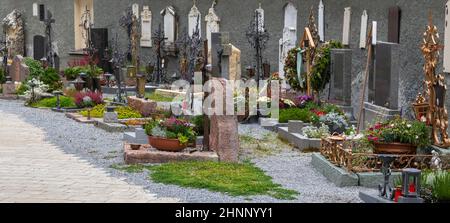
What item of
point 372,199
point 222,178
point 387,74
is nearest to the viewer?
point 372,199

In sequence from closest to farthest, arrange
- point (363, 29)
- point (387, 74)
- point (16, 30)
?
point (387, 74) → point (363, 29) → point (16, 30)

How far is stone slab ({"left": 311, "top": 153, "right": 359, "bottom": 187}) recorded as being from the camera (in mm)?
10828

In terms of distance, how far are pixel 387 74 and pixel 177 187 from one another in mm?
6450

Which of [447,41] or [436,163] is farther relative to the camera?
[447,41]

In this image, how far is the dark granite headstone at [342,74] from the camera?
17938 millimetres

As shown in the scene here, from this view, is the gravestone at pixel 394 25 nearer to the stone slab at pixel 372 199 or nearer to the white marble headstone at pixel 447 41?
the white marble headstone at pixel 447 41

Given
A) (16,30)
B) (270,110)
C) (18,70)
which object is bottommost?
(270,110)

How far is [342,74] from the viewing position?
18047 mm

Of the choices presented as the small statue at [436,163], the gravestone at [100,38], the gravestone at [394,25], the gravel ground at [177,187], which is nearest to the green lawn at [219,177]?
the gravel ground at [177,187]

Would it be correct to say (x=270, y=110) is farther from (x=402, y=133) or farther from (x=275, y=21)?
(x=275, y=21)

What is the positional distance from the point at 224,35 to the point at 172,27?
15818mm

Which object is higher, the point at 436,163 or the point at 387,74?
the point at 387,74

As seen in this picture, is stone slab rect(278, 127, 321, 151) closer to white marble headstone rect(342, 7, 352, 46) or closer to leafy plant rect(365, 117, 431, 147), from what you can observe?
leafy plant rect(365, 117, 431, 147)

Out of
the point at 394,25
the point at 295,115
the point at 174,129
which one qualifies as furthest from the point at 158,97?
the point at 174,129
